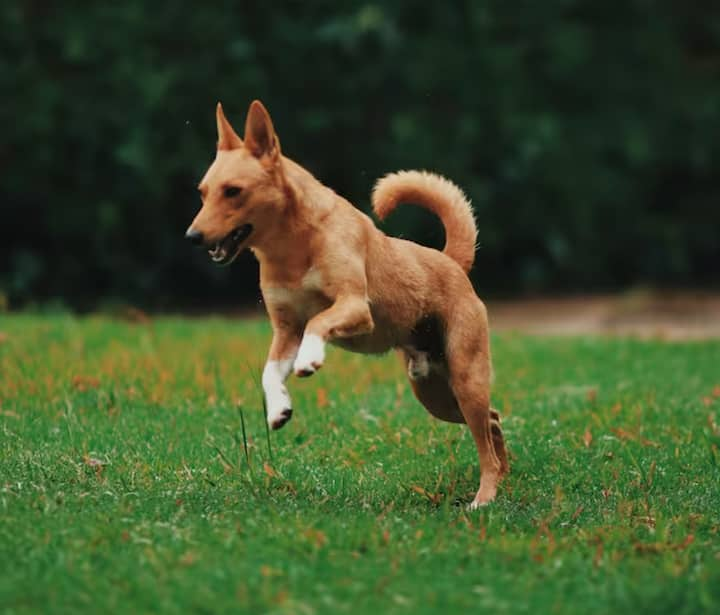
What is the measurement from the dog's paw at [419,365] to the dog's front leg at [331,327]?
2.04 feet

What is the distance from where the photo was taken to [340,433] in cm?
719

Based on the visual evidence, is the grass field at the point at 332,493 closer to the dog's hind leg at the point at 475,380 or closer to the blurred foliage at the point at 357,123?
the dog's hind leg at the point at 475,380

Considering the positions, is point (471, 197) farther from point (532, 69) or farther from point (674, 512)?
point (674, 512)

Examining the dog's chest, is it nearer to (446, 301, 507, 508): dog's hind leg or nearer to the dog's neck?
the dog's neck

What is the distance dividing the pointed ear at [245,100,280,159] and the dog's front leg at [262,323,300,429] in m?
A: 0.78

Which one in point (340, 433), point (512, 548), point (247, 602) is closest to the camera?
point (247, 602)

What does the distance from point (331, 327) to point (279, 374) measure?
385mm

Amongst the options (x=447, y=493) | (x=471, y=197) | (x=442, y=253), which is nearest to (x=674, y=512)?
(x=447, y=493)

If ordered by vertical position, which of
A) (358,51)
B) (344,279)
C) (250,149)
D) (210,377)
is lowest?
(210,377)

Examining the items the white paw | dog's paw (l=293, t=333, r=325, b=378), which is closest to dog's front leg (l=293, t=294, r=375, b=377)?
dog's paw (l=293, t=333, r=325, b=378)

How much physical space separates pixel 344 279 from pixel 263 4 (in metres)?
10.7

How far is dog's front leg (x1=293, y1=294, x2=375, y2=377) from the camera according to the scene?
5.11m

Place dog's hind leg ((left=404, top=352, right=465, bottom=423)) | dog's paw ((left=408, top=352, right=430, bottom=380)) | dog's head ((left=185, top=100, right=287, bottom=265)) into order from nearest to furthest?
dog's head ((left=185, top=100, right=287, bottom=265))
dog's paw ((left=408, top=352, right=430, bottom=380))
dog's hind leg ((left=404, top=352, right=465, bottom=423))

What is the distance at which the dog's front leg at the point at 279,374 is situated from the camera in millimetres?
5246
